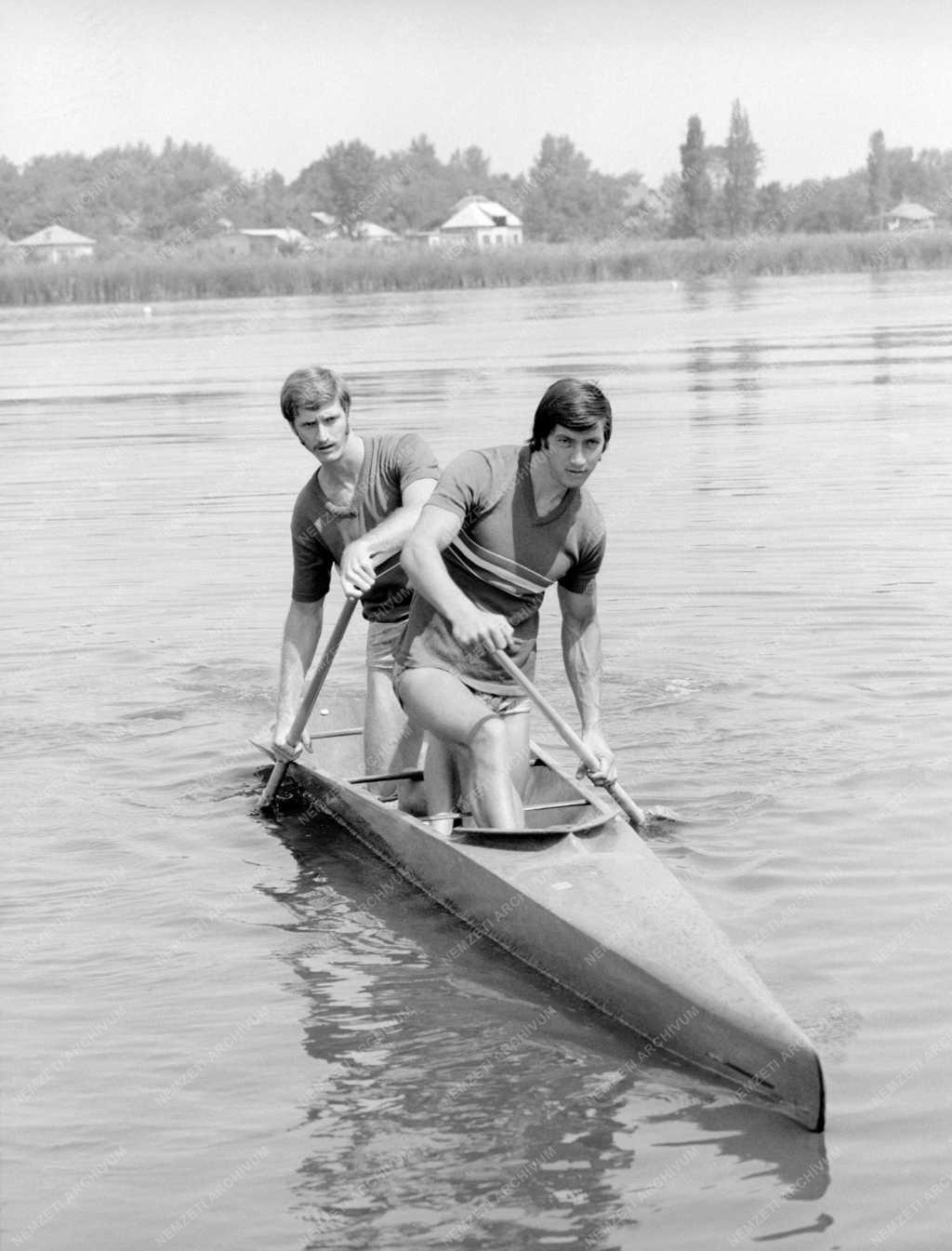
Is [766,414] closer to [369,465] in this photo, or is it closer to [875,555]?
[875,555]

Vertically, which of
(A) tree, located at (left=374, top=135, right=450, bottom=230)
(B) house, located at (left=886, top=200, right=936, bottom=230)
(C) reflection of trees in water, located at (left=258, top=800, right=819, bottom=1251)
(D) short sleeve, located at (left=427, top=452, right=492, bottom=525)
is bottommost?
(C) reflection of trees in water, located at (left=258, top=800, right=819, bottom=1251)

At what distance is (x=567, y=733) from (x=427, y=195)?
611 feet

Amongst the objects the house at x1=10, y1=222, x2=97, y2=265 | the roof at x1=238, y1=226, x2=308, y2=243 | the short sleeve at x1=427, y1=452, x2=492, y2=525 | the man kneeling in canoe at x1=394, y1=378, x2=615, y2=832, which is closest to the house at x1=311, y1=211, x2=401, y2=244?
the roof at x1=238, y1=226, x2=308, y2=243

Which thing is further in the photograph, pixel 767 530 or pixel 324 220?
pixel 324 220

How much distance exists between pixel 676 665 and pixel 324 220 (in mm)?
177366

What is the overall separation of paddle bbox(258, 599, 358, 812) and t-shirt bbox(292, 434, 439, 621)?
195 mm

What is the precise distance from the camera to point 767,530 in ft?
50.3

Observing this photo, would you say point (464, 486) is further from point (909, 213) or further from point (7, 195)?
point (7, 195)

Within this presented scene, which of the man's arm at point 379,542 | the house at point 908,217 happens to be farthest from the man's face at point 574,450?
the house at point 908,217

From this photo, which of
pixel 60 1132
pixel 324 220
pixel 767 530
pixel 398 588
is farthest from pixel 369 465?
pixel 324 220

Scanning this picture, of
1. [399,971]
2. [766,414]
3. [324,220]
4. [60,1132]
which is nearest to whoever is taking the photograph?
[60,1132]

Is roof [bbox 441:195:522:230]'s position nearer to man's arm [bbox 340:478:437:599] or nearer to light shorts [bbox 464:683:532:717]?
man's arm [bbox 340:478:437:599]

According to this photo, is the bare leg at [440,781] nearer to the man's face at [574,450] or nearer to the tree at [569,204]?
the man's face at [574,450]

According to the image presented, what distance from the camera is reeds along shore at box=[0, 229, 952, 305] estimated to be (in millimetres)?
66312
